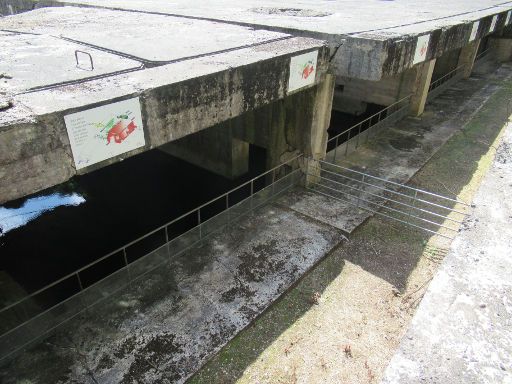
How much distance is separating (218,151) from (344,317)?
10569mm

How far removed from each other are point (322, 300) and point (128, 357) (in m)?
4.40

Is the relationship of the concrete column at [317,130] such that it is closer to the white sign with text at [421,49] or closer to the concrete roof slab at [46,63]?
the white sign with text at [421,49]

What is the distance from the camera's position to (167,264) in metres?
9.91

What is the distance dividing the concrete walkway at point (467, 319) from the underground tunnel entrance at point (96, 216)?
9281 millimetres

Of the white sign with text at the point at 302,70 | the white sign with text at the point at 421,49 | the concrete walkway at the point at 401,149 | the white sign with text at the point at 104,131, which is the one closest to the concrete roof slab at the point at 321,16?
the white sign with text at the point at 421,49

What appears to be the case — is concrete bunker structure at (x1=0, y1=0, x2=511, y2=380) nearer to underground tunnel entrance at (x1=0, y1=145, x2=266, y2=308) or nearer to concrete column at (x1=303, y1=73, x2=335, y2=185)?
concrete column at (x1=303, y1=73, x2=335, y2=185)

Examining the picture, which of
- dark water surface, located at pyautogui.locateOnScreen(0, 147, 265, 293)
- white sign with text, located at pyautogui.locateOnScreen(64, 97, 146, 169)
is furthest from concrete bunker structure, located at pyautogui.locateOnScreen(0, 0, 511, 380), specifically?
dark water surface, located at pyautogui.locateOnScreen(0, 147, 265, 293)

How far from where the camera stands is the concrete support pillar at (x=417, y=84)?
19016mm

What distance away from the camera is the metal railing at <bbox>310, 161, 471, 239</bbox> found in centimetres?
1177

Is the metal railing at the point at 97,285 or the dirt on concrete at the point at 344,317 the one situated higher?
the metal railing at the point at 97,285

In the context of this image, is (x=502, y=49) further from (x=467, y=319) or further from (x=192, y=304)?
(x=192, y=304)

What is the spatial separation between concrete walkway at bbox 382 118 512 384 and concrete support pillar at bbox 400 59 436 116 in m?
13.6

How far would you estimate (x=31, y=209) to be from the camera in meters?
15.8

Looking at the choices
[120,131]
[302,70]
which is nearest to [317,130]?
[302,70]
